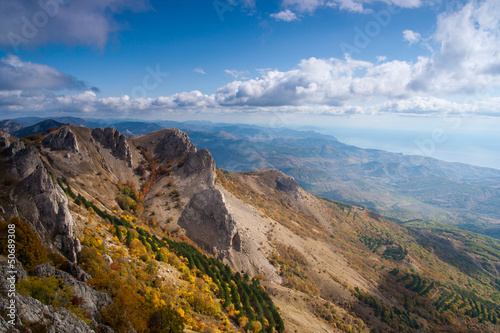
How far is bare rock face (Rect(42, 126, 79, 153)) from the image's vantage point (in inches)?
2549

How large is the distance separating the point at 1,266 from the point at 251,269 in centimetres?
5963

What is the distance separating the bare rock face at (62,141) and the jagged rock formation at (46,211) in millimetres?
45007

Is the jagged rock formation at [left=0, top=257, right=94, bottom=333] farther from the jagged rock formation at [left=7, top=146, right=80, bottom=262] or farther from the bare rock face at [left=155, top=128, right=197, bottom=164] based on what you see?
the bare rock face at [left=155, top=128, right=197, bottom=164]

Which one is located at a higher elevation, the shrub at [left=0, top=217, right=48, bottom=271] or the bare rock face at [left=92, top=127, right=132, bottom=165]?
the bare rock face at [left=92, top=127, right=132, bottom=165]

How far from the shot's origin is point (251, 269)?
67.0m

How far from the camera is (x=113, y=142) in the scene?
7956cm

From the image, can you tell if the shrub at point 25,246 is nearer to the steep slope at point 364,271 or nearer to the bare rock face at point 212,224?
the steep slope at point 364,271

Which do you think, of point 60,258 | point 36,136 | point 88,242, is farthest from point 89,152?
point 60,258

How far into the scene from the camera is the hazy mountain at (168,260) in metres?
20.9

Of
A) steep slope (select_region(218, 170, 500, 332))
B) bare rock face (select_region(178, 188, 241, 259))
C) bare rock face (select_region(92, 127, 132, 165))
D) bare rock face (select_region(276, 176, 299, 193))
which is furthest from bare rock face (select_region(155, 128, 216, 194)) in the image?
bare rock face (select_region(276, 176, 299, 193))

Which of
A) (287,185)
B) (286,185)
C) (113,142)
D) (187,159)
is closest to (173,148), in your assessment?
(187,159)

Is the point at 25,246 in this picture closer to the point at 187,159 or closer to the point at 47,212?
the point at 47,212

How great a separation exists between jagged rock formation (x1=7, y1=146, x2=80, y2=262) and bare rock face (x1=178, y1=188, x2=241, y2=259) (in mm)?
42917

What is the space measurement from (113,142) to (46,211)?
59.9m
